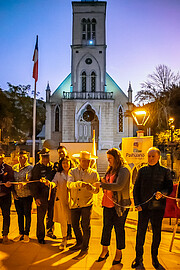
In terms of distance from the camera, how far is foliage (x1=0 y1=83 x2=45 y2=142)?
2677 centimetres

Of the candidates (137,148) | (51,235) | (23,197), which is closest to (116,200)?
(23,197)

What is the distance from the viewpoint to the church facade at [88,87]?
29844mm

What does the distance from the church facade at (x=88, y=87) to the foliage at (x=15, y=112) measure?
8.14 feet

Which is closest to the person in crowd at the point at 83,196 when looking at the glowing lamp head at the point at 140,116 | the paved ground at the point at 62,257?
the paved ground at the point at 62,257

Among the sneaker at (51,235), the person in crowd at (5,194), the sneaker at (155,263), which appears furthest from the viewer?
the sneaker at (51,235)

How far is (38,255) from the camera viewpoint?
4.62 metres

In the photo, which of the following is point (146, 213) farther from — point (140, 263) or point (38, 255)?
point (38, 255)

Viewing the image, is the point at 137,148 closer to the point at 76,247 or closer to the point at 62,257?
the point at 76,247

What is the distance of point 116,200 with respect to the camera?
167 inches

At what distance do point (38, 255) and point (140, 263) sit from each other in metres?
1.78

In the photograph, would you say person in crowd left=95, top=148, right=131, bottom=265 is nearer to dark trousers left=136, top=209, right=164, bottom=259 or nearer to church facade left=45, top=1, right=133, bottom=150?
dark trousers left=136, top=209, right=164, bottom=259

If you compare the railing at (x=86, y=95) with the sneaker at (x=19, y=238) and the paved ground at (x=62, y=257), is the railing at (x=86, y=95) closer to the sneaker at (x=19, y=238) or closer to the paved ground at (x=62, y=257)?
the paved ground at (x=62, y=257)

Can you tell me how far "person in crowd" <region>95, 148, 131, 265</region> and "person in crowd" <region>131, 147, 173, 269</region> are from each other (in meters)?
0.24

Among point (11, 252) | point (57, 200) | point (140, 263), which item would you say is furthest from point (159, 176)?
point (11, 252)
